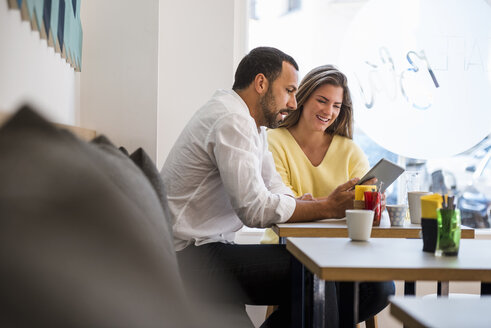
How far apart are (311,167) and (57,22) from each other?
4.82ft

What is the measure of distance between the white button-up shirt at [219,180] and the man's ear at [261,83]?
0.49 feet

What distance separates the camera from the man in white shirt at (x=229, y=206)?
1928 mm

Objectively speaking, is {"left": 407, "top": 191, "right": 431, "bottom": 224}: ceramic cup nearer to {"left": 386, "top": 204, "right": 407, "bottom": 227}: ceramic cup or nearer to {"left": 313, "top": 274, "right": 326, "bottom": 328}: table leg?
{"left": 386, "top": 204, "right": 407, "bottom": 227}: ceramic cup

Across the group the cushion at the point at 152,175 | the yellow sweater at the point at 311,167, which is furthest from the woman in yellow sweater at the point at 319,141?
the cushion at the point at 152,175

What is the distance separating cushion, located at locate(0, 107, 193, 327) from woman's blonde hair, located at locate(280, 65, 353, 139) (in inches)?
92.6

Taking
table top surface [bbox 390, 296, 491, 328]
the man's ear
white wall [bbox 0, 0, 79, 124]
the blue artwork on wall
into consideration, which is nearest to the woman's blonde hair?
the man's ear

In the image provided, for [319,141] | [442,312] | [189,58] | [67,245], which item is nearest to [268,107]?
[319,141]

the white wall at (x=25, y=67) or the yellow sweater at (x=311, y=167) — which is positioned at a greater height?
the white wall at (x=25, y=67)

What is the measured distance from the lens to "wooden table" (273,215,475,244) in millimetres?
1926

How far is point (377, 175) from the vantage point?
2.23m

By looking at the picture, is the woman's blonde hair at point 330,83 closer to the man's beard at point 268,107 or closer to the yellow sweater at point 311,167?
the yellow sweater at point 311,167

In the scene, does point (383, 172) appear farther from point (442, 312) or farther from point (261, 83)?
point (442, 312)

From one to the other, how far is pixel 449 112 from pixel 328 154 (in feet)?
3.76

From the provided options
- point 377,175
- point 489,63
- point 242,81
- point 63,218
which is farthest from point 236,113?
point 489,63
